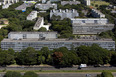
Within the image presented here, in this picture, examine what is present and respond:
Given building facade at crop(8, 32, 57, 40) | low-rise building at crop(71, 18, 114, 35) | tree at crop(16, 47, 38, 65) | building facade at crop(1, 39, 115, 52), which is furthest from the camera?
low-rise building at crop(71, 18, 114, 35)

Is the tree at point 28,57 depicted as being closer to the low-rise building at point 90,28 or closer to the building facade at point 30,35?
the building facade at point 30,35

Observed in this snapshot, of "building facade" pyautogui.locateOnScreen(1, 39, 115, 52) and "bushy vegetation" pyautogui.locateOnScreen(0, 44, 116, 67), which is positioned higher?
"building facade" pyautogui.locateOnScreen(1, 39, 115, 52)

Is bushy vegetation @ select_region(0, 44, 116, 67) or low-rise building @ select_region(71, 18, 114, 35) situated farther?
low-rise building @ select_region(71, 18, 114, 35)

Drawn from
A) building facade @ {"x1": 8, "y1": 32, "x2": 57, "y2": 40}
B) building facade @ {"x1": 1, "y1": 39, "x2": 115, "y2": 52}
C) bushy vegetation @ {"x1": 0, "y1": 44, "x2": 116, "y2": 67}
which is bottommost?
bushy vegetation @ {"x1": 0, "y1": 44, "x2": 116, "y2": 67}

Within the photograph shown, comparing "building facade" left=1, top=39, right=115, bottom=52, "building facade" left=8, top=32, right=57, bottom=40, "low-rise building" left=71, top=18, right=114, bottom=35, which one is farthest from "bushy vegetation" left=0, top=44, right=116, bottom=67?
"low-rise building" left=71, top=18, right=114, bottom=35

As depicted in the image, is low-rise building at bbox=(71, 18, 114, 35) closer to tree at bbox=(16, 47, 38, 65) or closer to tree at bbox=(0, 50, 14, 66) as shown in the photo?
tree at bbox=(16, 47, 38, 65)

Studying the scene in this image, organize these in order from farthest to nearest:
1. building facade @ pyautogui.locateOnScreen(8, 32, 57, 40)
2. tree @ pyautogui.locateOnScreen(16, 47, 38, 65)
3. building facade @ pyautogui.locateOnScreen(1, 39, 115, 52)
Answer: building facade @ pyautogui.locateOnScreen(8, 32, 57, 40) → building facade @ pyautogui.locateOnScreen(1, 39, 115, 52) → tree @ pyautogui.locateOnScreen(16, 47, 38, 65)

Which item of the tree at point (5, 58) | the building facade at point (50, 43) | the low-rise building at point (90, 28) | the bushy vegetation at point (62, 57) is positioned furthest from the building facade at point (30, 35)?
the low-rise building at point (90, 28)

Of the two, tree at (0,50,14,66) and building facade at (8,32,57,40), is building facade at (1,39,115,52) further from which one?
building facade at (8,32,57,40)

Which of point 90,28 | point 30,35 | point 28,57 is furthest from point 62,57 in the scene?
point 90,28

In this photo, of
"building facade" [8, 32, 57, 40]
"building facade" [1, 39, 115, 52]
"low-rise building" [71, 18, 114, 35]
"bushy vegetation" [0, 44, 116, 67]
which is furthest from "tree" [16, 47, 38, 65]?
"low-rise building" [71, 18, 114, 35]

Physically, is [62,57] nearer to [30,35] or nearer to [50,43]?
[50,43]
